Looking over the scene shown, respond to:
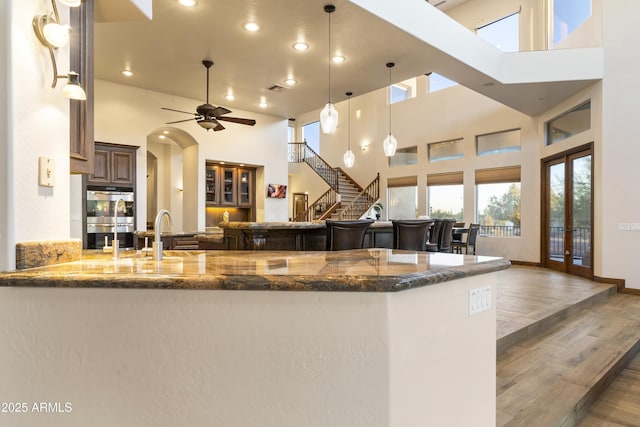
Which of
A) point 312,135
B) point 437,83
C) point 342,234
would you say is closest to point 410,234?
point 342,234

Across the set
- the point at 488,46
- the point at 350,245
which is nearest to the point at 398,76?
the point at 488,46

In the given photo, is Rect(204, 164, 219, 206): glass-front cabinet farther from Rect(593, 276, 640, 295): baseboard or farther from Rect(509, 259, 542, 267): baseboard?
Rect(593, 276, 640, 295): baseboard

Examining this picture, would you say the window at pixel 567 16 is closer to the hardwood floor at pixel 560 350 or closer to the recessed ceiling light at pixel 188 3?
the hardwood floor at pixel 560 350

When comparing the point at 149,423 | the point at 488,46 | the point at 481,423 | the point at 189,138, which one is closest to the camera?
the point at 149,423

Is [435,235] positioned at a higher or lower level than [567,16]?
lower

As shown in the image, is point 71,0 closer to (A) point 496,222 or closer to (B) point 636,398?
(B) point 636,398

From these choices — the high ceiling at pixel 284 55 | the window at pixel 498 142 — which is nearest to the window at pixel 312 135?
the window at pixel 498 142

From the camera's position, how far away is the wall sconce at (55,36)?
141 centimetres

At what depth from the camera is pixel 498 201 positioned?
27.6 ft

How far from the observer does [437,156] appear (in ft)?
31.2

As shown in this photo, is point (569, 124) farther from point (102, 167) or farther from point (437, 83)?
point (102, 167)

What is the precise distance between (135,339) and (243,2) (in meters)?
3.44

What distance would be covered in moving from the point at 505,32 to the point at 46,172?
368 inches

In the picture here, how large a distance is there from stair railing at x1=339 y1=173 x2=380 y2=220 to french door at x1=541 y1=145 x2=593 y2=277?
14.9ft
